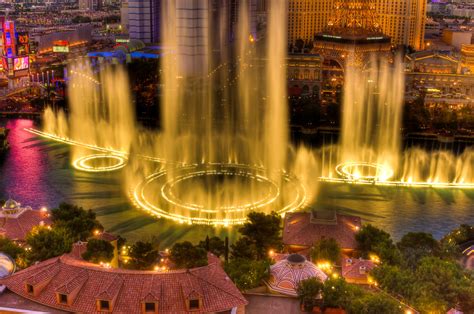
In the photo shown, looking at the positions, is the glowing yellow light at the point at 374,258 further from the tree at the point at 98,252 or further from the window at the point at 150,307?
the window at the point at 150,307

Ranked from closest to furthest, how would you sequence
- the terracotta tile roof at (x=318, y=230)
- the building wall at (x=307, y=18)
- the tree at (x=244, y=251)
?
the tree at (x=244, y=251) < the terracotta tile roof at (x=318, y=230) < the building wall at (x=307, y=18)

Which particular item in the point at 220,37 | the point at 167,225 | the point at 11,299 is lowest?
the point at 167,225

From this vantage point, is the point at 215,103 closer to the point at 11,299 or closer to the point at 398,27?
the point at 11,299

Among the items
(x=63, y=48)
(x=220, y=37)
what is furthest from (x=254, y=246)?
(x=63, y=48)

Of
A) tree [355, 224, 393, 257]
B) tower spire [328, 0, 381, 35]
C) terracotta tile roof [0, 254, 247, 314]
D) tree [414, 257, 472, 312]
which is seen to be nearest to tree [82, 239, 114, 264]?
terracotta tile roof [0, 254, 247, 314]

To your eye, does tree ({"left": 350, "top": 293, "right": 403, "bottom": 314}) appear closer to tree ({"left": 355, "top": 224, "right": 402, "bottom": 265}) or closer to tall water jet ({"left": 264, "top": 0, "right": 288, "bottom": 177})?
tree ({"left": 355, "top": 224, "right": 402, "bottom": 265})

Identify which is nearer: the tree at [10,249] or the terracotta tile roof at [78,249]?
the tree at [10,249]

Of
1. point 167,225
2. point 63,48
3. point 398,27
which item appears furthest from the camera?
point 398,27

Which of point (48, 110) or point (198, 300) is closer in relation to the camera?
point (198, 300)

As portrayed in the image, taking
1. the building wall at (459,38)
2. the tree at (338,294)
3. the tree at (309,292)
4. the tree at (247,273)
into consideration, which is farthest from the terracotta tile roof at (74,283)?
the building wall at (459,38)
